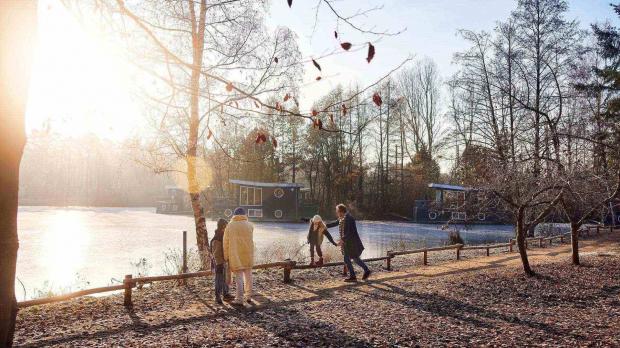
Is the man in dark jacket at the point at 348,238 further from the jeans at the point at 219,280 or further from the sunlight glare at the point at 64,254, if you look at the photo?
the sunlight glare at the point at 64,254

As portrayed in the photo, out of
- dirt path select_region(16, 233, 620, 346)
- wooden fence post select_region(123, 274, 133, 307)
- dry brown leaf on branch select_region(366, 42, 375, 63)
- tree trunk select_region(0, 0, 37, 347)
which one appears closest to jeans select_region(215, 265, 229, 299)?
dirt path select_region(16, 233, 620, 346)

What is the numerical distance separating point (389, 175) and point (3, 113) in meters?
45.3

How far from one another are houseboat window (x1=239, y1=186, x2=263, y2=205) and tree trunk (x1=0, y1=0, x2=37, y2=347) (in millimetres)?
34538

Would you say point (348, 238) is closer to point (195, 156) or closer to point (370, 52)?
point (195, 156)

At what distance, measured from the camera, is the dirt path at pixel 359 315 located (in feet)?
20.1

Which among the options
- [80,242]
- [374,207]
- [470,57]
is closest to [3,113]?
[80,242]

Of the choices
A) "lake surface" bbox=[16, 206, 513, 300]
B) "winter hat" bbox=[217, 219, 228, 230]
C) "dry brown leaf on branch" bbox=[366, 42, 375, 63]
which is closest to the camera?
"dry brown leaf on branch" bbox=[366, 42, 375, 63]

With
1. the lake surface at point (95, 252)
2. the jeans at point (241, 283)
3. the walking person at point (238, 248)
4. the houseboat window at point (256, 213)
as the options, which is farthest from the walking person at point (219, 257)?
the houseboat window at point (256, 213)

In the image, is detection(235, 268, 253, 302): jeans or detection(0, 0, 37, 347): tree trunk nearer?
detection(0, 0, 37, 347): tree trunk

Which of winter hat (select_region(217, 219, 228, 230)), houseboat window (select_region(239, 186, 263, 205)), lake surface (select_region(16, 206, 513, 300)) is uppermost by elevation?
houseboat window (select_region(239, 186, 263, 205))

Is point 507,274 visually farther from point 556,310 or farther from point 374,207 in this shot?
point 374,207

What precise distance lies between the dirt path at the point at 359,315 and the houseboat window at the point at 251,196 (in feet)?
85.8

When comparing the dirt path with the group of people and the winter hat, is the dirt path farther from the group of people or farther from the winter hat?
the winter hat

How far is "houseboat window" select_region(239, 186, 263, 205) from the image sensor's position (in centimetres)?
3750
